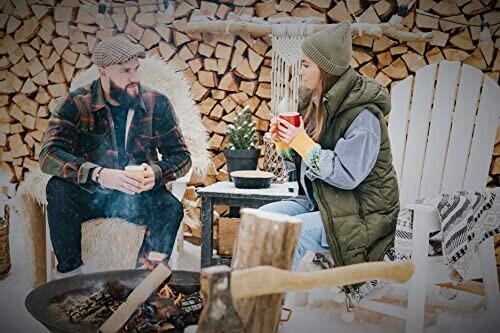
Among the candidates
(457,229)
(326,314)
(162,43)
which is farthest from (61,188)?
(457,229)

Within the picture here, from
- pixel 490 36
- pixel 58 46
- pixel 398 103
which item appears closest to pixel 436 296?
pixel 398 103

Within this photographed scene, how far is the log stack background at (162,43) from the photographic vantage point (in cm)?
208

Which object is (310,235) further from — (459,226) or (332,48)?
(332,48)

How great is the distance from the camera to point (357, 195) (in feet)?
6.66

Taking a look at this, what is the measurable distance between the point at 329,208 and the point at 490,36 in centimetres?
96

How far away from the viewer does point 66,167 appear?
2072mm

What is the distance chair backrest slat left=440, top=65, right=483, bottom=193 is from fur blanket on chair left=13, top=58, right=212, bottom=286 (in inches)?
48.8

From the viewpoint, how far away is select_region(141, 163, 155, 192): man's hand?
2133mm

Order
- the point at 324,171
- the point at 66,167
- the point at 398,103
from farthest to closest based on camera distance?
the point at 398,103, the point at 66,167, the point at 324,171

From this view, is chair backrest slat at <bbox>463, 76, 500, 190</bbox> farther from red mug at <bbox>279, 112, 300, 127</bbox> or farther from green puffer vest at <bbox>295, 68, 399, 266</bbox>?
red mug at <bbox>279, 112, 300, 127</bbox>

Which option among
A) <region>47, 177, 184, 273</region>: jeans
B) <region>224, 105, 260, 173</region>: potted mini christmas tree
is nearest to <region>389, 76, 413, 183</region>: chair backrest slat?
<region>224, 105, 260, 173</region>: potted mini christmas tree

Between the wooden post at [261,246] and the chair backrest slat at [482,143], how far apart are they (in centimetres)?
116

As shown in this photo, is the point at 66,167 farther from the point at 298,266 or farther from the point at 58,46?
the point at 298,266

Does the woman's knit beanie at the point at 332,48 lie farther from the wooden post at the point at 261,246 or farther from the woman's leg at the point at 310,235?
the wooden post at the point at 261,246
